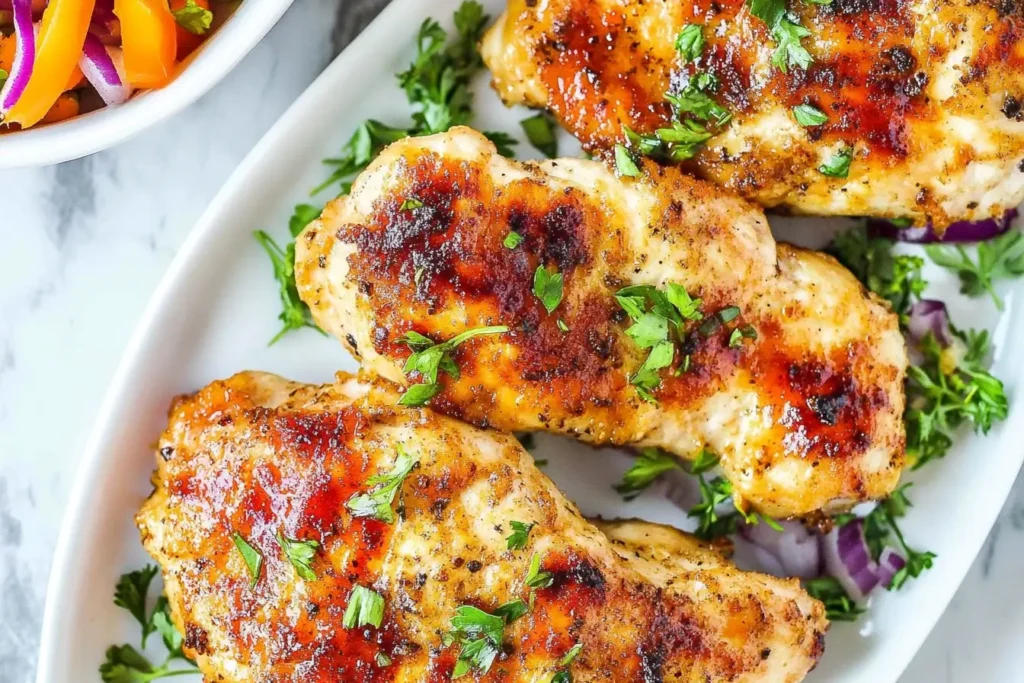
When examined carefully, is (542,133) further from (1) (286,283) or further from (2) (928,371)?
(2) (928,371)

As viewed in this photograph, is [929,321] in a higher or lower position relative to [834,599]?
higher

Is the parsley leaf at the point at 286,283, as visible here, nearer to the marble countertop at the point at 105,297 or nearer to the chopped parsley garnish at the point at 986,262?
the marble countertop at the point at 105,297

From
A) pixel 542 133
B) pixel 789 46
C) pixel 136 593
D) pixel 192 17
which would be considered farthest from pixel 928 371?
pixel 136 593

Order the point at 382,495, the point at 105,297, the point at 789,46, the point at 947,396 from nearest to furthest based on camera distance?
the point at 382,495 < the point at 789,46 < the point at 947,396 < the point at 105,297

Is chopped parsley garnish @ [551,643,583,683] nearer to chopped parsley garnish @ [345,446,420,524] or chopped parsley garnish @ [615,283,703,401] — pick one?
chopped parsley garnish @ [345,446,420,524]

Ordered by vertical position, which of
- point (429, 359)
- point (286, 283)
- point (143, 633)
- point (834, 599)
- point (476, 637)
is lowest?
point (143, 633)
